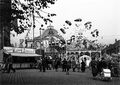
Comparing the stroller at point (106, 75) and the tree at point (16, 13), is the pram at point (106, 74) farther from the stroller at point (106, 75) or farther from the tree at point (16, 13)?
the tree at point (16, 13)

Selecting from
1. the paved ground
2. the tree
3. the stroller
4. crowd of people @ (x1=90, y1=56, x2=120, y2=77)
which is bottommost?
the paved ground

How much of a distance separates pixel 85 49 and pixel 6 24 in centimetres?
8976

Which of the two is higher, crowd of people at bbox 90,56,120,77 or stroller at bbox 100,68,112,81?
crowd of people at bbox 90,56,120,77

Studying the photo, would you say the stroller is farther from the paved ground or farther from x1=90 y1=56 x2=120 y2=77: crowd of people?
x1=90 y1=56 x2=120 y2=77: crowd of people

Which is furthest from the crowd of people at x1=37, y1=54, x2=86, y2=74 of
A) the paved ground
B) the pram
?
the pram

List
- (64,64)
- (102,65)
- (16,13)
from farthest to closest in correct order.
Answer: (64,64), (102,65), (16,13)

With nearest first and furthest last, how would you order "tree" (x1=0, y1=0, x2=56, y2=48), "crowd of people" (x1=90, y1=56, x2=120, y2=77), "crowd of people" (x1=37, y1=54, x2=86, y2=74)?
"tree" (x1=0, y1=0, x2=56, y2=48)
"crowd of people" (x1=90, y1=56, x2=120, y2=77)
"crowd of people" (x1=37, y1=54, x2=86, y2=74)

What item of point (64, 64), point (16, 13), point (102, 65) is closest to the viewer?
point (16, 13)

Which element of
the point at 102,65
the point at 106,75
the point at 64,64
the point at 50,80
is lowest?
the point at 50,80

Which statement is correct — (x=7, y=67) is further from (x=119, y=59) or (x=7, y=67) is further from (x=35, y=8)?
(x=35, y=8)

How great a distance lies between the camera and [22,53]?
58.4m

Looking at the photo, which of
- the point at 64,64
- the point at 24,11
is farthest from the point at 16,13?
the point at 64,64

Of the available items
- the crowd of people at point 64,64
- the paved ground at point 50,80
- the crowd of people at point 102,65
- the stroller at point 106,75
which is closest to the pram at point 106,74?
the stroller at point 106,75

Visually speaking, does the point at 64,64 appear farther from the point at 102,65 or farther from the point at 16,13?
the point at 16,13
